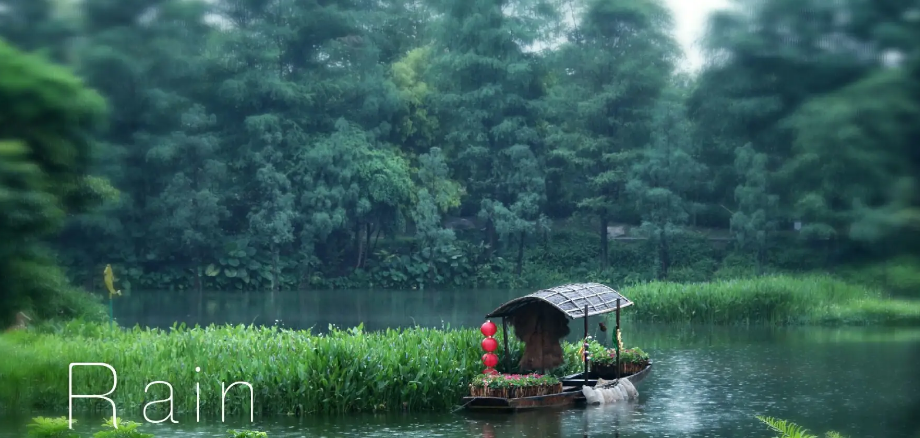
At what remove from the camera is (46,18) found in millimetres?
4176

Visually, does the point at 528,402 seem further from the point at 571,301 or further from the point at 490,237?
the point at 490,237

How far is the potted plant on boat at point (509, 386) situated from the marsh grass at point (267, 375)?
62 cm

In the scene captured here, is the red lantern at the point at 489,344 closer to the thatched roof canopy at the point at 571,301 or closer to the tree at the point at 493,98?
the thatched roof canopy at the point at 571,301

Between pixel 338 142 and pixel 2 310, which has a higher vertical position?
pixel 338 142

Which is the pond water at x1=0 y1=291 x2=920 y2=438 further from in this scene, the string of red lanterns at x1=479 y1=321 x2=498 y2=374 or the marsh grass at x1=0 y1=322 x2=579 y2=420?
the string of red lanterns at x1=479 y1=321 x2=498 y2=374

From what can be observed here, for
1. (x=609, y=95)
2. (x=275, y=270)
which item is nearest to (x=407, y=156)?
(x=275, y=270)

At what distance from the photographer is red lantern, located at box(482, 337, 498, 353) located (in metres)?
16.6

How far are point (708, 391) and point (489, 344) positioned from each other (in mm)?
4196

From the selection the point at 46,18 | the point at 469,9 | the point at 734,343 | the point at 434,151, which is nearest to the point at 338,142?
the point at 434,151

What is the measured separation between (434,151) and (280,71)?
26.1 ft

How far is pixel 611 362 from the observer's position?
18.5 m

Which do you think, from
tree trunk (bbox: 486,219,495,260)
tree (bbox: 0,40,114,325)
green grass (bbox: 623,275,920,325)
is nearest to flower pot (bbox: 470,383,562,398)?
tree (bbox: 0,40,114,325)

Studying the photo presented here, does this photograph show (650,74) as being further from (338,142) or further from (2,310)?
(2,310)

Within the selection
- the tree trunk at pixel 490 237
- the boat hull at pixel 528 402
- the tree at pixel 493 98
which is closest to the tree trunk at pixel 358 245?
the tree at pixel 493 98
